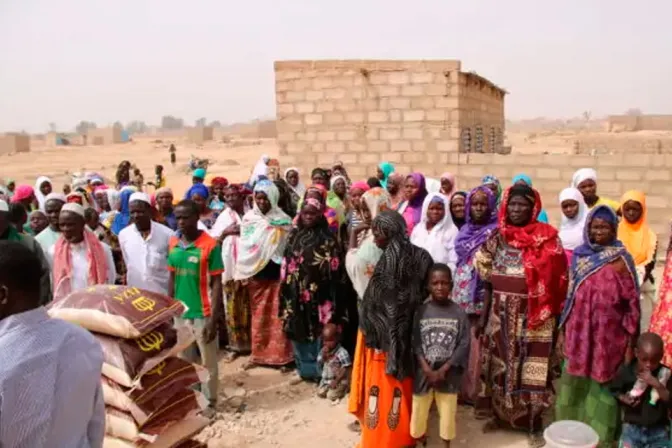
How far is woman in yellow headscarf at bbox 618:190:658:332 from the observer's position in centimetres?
530

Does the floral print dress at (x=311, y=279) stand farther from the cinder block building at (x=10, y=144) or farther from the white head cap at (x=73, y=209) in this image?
the cinder block building at (x=10, y=144)

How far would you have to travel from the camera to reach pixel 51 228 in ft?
16.1

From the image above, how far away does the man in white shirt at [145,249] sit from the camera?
4688mm

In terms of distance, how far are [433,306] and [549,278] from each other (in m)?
0.83

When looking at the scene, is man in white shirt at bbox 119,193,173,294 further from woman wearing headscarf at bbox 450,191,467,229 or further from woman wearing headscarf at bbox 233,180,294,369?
woman wearing headscarf at bbox 450,191,467,229

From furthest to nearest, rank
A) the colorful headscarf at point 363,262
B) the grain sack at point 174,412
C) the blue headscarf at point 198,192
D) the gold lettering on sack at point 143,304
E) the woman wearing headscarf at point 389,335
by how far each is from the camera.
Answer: the blue headscarf at point 198,192
the colorful headscarf at point 363,262
the woman wearing headscarf at point 389,335
the grain sack at point 174,412
the gold lettering on sack at point 143,304

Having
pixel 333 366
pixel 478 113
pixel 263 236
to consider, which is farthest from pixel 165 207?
pixel 478 113

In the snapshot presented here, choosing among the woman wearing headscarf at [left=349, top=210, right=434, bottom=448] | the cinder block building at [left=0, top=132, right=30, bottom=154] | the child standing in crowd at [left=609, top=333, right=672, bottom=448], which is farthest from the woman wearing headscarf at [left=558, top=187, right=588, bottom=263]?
the cinder block building at [left=0, top=132, right=30, bottom=154]

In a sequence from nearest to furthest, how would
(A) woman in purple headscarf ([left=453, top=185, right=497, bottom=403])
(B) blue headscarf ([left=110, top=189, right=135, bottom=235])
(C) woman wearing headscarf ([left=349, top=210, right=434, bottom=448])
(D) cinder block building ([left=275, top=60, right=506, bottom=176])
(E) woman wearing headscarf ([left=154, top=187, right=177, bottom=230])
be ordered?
(C) woman wearing headscarf ([left=349, top=210, right=434, bottom=448])
(A) woman in purple headscarf ([left=453, top=185, right=497, bottom=403])
(B) blue headscarf ([left=110, top=189, right=135, bottom=235])
(E) woman wearing headscarf ([left=154, top=187, right=177, bottom=230])
(D) cinder block building ([left=275, top=60, right=506, bottom=176])

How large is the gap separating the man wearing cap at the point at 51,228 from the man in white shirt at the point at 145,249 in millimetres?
571

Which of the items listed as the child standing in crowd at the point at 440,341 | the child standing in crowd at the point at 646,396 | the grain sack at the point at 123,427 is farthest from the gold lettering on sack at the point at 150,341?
A: the child standing in crowd at the point at 646,396

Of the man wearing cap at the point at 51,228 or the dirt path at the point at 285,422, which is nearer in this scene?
the dirt path at the point at 285,422

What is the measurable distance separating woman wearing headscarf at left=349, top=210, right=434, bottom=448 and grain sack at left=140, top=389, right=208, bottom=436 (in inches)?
43.7

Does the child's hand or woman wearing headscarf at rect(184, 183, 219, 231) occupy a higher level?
woman wearing headscarf at rect(184, 183, 219, 231)
